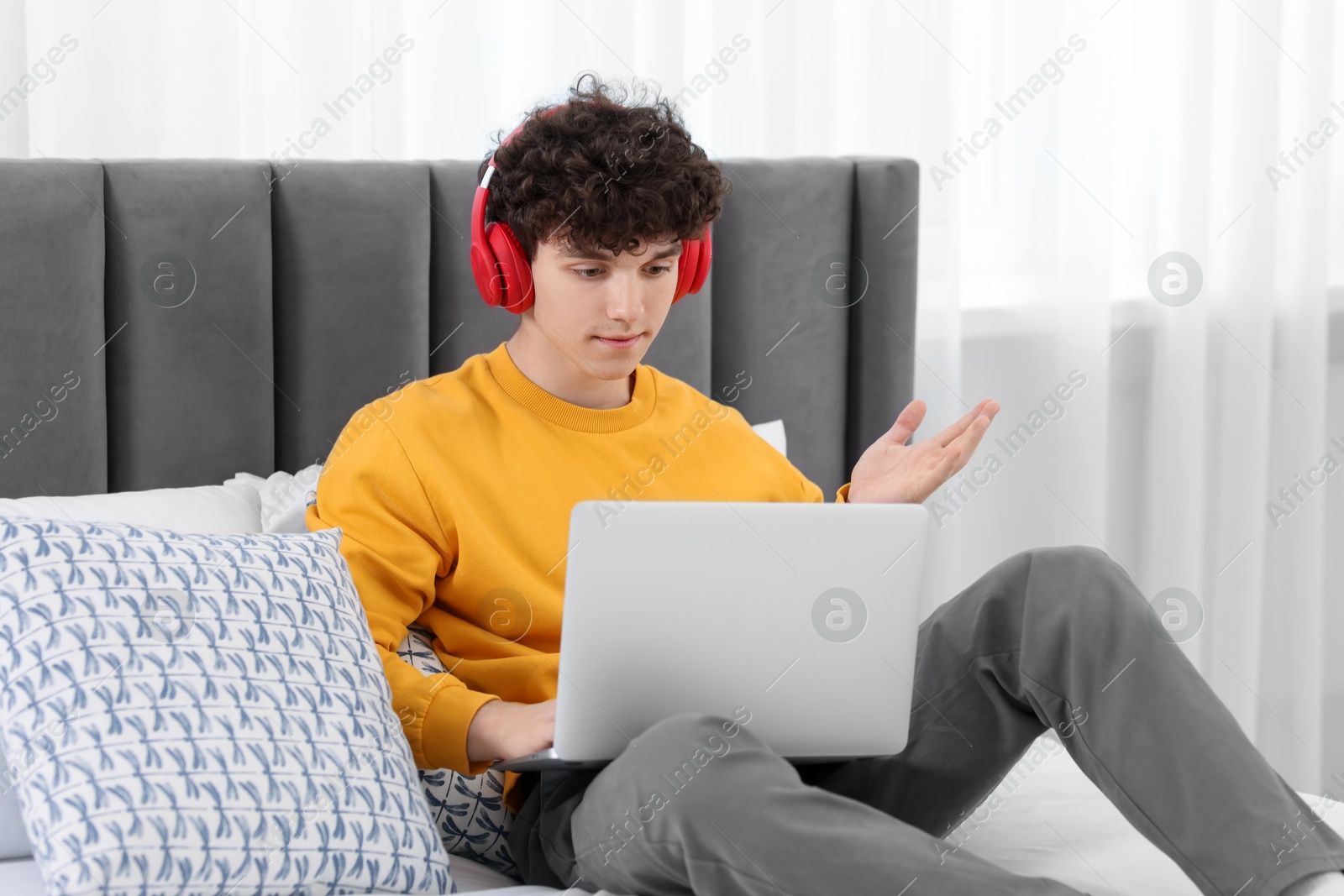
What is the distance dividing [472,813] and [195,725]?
1.06 ft

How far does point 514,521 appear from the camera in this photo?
1.27 m

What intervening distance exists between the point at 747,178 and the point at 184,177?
0.69 m

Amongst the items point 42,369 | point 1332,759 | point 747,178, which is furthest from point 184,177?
point 1332,759

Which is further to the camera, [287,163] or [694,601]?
[287,163]

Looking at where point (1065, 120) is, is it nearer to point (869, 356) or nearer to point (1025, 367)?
point (1025, 367)

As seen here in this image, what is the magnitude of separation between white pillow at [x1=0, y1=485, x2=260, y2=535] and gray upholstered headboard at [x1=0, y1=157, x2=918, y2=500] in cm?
9

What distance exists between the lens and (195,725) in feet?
3.12

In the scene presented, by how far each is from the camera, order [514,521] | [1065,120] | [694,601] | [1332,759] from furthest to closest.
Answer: [1332,759]
[1065,120]
[514,521]
[694,601]

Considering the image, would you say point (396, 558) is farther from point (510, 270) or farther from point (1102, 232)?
point (1102, 232)

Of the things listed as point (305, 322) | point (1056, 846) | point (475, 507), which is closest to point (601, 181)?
point (475, 507)

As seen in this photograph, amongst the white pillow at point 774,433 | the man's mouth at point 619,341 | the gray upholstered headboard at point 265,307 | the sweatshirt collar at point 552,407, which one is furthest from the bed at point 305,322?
the man's mouth at point 619,341

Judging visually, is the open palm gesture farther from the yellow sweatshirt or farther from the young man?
the yellow sweatshirt

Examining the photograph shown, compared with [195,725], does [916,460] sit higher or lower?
higher

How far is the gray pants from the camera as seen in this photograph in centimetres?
89
